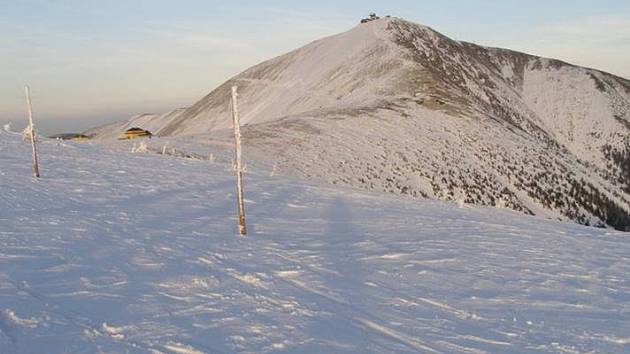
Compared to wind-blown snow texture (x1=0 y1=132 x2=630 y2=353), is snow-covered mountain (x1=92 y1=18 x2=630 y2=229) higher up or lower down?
higher up

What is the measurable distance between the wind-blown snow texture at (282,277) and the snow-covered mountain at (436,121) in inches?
698

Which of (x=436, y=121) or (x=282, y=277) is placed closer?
(x=282, y=277)

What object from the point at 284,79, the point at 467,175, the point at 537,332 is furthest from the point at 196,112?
the point at 537,332

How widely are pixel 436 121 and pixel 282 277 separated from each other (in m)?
44.4

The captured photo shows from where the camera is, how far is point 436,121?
1988 inches

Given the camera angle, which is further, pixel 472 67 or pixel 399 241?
pixel 472 67

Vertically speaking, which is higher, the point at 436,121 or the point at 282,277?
the point at 436,121

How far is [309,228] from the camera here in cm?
1159

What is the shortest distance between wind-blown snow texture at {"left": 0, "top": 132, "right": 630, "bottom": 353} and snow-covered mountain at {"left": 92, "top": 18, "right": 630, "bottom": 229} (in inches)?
698

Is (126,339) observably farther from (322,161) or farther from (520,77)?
(520,77)

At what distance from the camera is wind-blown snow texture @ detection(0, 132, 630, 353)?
5.71m

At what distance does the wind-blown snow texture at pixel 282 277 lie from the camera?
18.7 ft

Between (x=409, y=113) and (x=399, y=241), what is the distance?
1603 inches

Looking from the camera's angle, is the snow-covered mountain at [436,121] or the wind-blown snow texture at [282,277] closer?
the wind-blown snow texture at [282,277]
